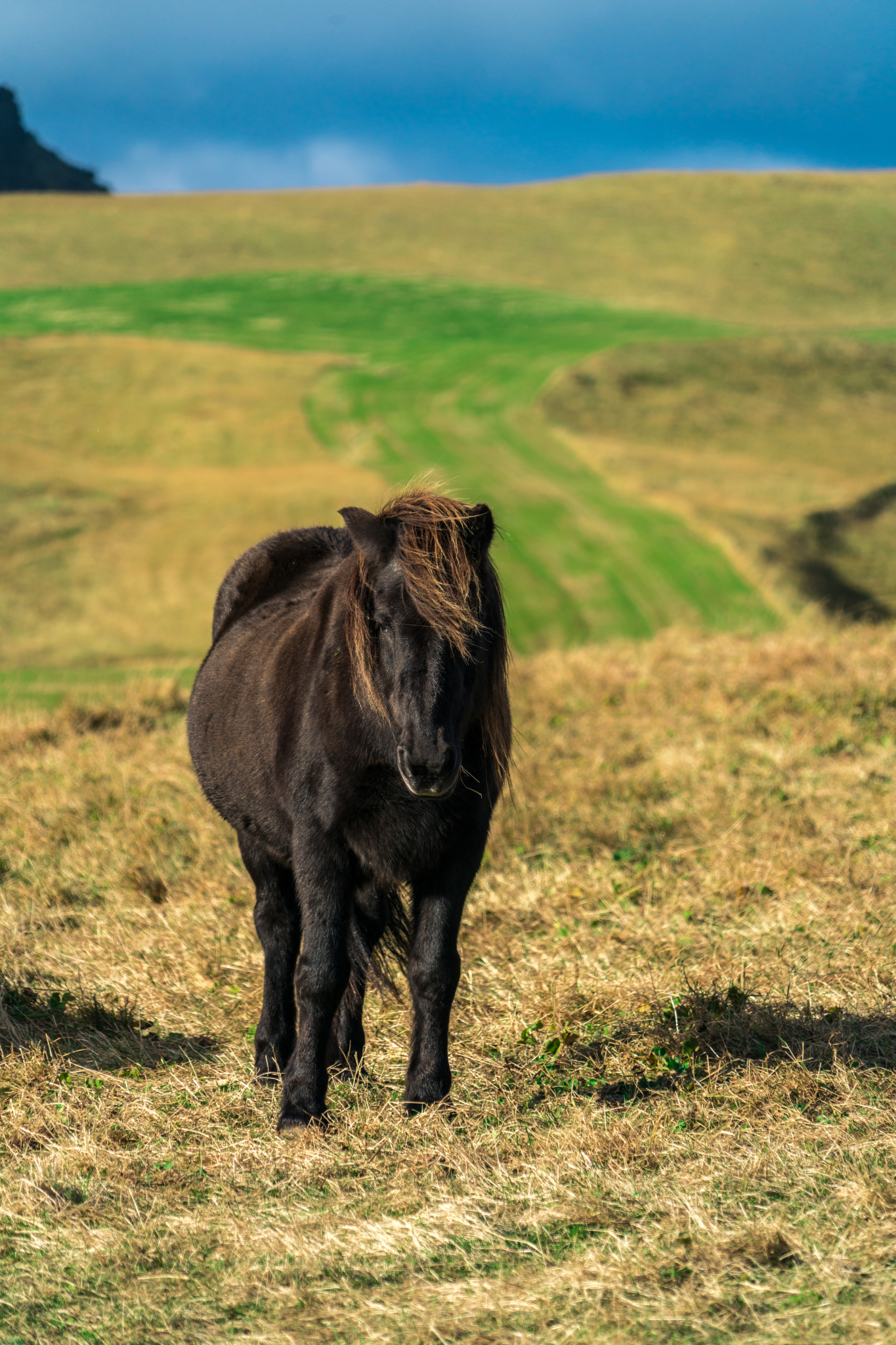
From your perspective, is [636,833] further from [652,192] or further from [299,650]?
[652,192]

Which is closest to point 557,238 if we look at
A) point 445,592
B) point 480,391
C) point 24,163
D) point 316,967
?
point 480,391

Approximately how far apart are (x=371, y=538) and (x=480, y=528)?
0.41 metres


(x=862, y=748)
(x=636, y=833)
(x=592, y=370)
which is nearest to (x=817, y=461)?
(x=592, y=370)

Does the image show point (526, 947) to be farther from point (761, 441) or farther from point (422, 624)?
point (761, 441)

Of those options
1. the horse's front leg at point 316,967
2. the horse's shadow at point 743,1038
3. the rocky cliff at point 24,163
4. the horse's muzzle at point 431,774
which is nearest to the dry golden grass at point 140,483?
the horse's shadow at point 743,1038

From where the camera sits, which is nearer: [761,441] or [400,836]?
[400,836]

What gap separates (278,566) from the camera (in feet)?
19.6

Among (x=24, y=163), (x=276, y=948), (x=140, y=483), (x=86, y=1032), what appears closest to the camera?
(x=276, y=948)

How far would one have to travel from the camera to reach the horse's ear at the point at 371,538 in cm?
405

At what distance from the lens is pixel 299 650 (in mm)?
4703

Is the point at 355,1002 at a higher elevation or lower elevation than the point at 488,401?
lower

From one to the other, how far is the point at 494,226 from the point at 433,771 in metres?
49.7

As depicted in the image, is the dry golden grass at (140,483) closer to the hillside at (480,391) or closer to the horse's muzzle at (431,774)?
the hillside at (480,391)

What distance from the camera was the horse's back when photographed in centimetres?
581
